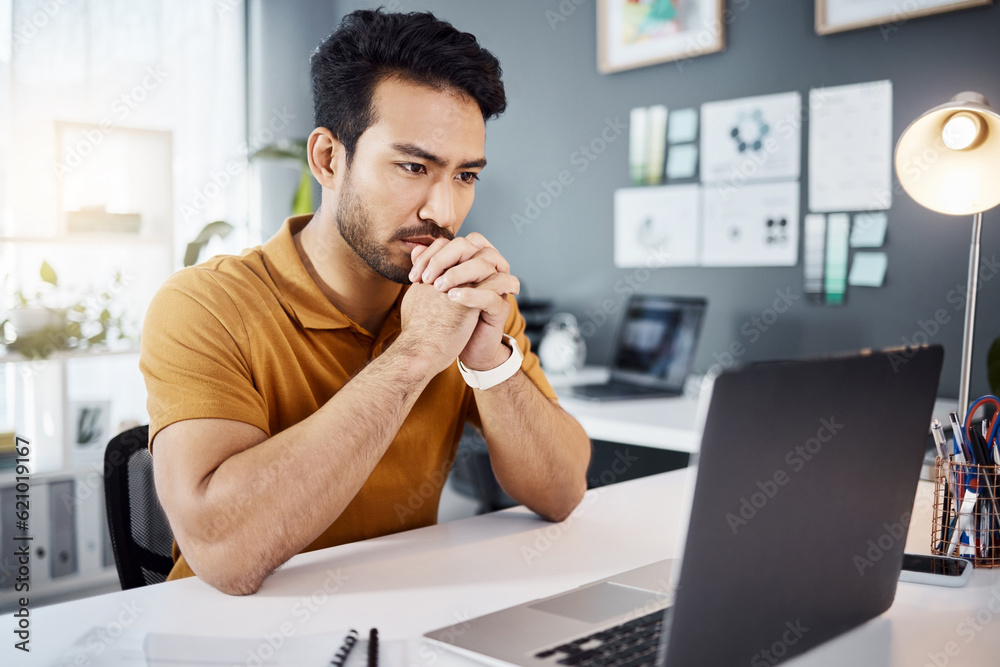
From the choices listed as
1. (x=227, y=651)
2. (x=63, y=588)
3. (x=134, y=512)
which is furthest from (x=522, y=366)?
(x=63, y=588)

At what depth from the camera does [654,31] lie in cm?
269

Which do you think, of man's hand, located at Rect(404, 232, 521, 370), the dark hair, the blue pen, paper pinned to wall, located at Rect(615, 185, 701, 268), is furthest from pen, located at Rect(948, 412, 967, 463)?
paper pinned to wall, located at Rect(615, 185, 701, 268)

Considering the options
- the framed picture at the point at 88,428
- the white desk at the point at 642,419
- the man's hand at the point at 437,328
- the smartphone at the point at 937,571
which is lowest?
the framed picture at the point at 88,428

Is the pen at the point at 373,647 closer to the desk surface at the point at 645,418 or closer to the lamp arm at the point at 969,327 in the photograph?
the lamp arm at the point at 969,327

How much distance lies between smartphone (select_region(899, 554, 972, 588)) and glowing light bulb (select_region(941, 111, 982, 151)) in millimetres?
627

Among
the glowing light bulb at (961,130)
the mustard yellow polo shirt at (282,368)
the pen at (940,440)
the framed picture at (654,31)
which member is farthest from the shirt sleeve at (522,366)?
the framed picture at (654,31)

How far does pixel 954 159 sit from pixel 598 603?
2.97ft

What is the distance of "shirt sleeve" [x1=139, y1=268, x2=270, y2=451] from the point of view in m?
1.02

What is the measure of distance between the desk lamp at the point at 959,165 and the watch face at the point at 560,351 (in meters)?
1.56

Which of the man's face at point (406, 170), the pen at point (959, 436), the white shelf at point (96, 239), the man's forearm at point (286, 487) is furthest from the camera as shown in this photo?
the white shelf at point (96, 239)

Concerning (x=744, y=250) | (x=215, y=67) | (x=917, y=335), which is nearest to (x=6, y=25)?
(x=215, y=67)

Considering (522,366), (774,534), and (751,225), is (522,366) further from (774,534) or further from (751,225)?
(751,225)

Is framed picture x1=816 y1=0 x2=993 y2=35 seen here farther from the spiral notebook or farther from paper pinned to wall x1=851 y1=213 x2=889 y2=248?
the spiral notebook

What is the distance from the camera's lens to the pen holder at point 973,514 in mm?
1008
